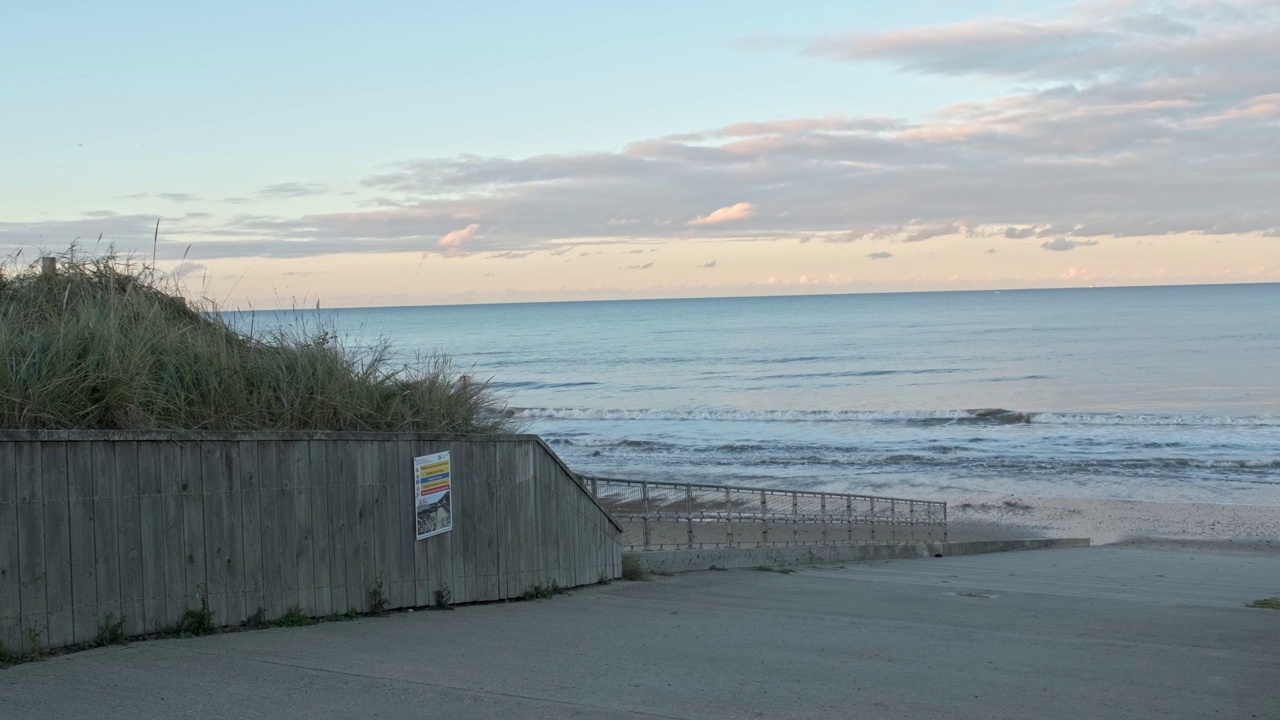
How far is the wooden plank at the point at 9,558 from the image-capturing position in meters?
6.57

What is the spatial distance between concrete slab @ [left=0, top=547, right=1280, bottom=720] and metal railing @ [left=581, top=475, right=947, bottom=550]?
2.22 meters

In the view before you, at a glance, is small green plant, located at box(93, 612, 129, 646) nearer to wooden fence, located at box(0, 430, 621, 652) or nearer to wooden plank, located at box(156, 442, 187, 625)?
wooden fence, located at box(0, 430, 621, 652)

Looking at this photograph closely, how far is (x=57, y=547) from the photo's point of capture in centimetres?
688

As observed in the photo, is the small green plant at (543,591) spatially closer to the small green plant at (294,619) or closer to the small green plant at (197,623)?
the small green plant at (294,619)

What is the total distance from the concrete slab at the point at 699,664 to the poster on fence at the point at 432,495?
2.61ft

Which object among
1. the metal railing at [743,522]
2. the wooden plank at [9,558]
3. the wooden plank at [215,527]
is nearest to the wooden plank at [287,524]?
the wooden plank at [215,527]

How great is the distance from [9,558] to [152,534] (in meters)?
0.96

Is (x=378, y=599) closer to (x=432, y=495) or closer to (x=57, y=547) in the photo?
(x=432, y=495)

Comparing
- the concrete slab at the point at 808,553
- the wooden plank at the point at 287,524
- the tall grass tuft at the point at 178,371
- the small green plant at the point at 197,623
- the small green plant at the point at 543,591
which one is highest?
the tall grass tuft at the point at 178,371

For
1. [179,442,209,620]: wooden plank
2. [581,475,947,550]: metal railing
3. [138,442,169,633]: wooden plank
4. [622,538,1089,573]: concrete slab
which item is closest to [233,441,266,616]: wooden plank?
[179,442,209,620]: wooden plank

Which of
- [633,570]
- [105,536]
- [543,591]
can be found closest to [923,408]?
[633,570]

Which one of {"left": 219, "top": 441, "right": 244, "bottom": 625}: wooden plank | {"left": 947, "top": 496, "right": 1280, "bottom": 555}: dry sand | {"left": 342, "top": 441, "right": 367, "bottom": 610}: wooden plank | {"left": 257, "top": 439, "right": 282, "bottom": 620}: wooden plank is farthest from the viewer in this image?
{"left": 947, "top": 496, "right": 1280, "bottom": 555}: dry sand

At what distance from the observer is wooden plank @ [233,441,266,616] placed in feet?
26.4

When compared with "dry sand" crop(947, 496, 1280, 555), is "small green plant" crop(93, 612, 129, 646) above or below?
above
